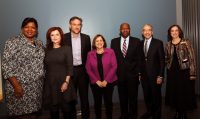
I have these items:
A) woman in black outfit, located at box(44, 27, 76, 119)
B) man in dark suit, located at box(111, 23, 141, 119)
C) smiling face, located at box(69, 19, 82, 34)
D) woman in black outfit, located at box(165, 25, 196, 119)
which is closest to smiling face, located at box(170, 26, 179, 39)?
woman in black outfit, located at box(165, 25, 196, 119)

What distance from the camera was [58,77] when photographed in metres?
3.30

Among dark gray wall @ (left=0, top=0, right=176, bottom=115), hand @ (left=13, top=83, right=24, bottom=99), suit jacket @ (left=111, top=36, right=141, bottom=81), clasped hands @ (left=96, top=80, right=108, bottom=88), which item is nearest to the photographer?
hand @ (left=13, top=83, right=24, bottom=99)

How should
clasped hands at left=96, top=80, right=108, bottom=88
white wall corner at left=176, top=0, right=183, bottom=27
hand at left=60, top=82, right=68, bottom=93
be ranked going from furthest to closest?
white wall corner at left=176, top=0, right=183, bottom=27 → clasped hands at left=96, top=80, right=108, bottom=88 → hand at left=60, top=82, right=68, bottom=93

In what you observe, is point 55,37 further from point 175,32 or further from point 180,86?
point 180,86

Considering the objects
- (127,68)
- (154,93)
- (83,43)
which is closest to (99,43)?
(83,43)

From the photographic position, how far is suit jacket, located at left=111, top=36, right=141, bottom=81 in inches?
157

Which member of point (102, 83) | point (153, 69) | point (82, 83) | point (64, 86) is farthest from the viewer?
point (153, 69)

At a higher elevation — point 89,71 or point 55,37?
point 55,37

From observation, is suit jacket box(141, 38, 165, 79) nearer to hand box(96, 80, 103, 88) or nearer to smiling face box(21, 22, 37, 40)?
hand box(96, 80, 103, 88)

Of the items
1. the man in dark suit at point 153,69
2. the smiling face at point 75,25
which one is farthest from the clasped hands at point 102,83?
the smiling face at point 75,25

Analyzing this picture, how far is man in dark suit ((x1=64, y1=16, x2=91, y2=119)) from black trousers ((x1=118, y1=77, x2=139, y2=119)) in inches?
24.1

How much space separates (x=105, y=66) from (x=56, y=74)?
2.81 ft

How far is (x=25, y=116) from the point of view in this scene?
3350 mm

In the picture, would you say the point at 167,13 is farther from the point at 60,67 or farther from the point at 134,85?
the point at 60,67
